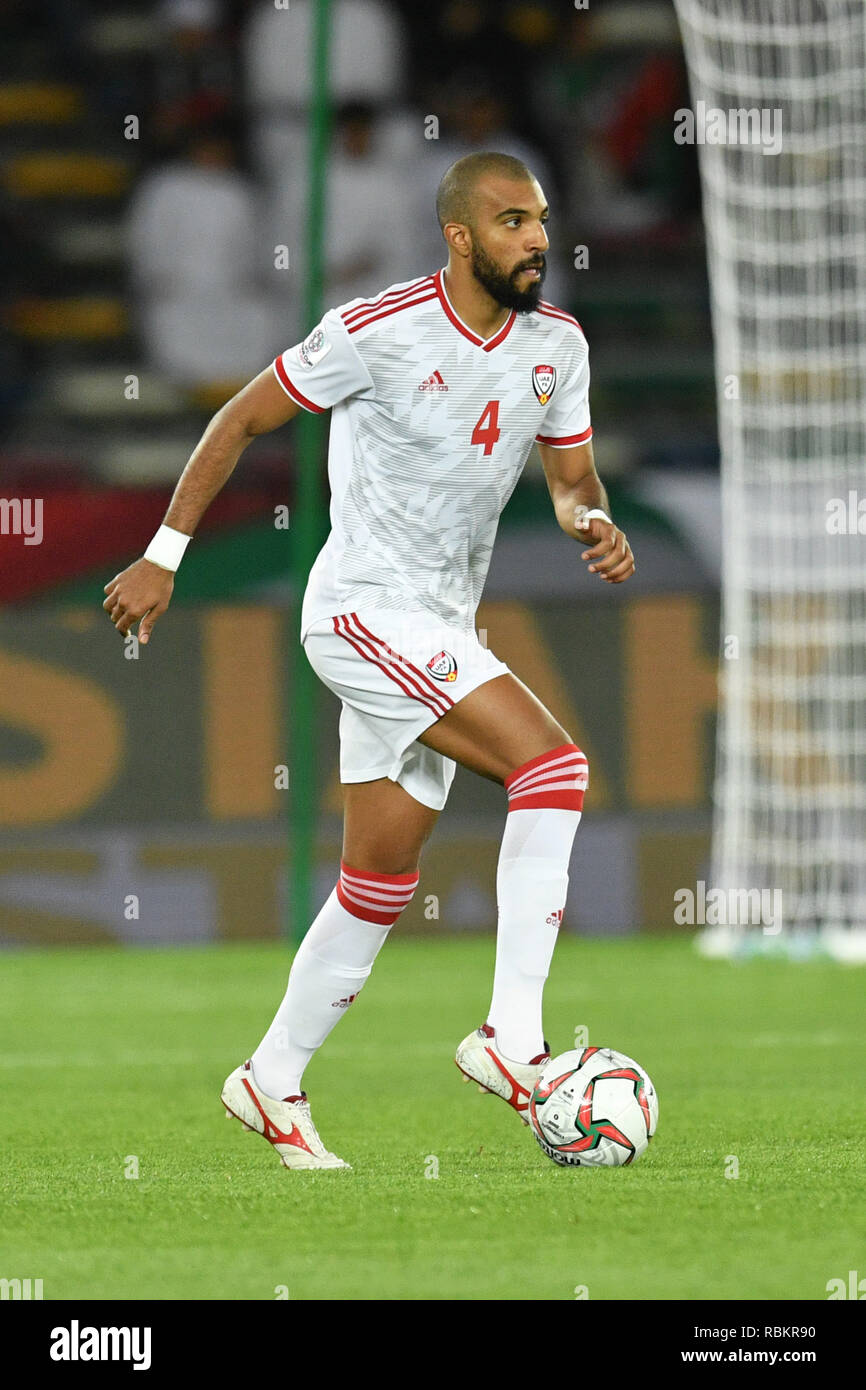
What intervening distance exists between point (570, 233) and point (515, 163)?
27.5 feet

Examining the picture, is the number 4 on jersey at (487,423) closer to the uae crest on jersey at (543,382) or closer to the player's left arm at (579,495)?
the uae crest on jersey at (543,382)

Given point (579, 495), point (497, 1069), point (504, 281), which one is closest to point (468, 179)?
point (504, 281)

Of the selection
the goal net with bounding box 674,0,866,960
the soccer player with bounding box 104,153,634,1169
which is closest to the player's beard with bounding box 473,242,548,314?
the soccer player with bounding box 104,153,634,1169

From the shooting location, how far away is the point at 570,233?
13.3 m

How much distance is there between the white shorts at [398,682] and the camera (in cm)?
495

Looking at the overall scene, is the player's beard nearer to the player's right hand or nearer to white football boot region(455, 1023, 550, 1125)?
the player's right hand

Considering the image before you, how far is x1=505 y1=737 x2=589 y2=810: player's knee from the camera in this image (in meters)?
4.94

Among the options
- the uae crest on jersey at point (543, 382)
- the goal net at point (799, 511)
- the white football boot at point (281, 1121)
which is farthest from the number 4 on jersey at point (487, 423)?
the goal net at point (799, 511)

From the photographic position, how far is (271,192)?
42.2 feet

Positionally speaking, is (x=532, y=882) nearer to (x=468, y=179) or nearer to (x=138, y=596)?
(x=138, y=596)

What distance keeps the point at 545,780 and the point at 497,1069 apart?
60 cm

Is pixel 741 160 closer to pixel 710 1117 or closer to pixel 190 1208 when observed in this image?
pixel 710 1117

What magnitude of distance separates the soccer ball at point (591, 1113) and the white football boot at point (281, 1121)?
45cm
